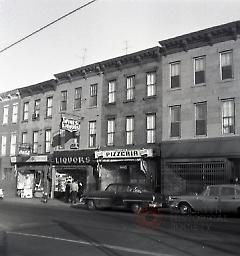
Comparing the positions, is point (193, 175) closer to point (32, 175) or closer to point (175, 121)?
point (175, 121)

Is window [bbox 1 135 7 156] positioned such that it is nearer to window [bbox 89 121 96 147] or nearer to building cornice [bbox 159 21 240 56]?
window [bbox 89 121 96 147]

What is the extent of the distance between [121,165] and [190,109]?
6.93 metres

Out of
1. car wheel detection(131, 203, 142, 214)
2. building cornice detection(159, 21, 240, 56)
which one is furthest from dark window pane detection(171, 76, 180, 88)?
car wheel detection(131, 203, 142, 214)

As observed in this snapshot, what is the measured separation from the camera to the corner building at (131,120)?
28.4 meters

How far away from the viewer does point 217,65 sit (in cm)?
2556

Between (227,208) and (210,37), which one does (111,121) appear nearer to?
A: (210,37)

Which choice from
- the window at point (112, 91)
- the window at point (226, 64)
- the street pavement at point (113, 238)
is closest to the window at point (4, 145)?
the window at point (112, 91)

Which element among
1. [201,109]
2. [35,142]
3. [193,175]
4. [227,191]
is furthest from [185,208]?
[35,142]

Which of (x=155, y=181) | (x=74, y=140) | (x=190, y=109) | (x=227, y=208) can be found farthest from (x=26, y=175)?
(x=227, y=208)

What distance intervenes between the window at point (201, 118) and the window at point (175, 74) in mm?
2189

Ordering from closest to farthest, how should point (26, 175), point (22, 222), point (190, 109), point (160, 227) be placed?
1. point (160, 227)
2. point (22, 222)
3. point (190, 109)
4. point (26, 175)

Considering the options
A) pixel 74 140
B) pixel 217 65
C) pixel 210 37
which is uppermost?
pixel 210 37

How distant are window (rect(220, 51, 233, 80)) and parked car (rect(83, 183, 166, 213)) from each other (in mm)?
8418

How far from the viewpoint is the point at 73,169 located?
34.3 metres
